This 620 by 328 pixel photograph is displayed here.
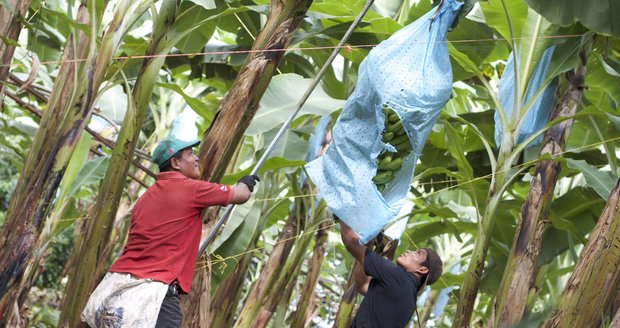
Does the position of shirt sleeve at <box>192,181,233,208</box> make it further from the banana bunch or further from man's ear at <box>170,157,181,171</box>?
the banana bunch

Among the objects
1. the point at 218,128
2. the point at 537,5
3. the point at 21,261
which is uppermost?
the point at 537,5

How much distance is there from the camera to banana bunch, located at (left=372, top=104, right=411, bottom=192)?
305cm

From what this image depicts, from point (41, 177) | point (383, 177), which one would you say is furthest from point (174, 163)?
point (383, 177)

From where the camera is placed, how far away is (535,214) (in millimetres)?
3863

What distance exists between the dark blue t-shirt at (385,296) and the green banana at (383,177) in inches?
9.4

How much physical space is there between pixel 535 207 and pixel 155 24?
5.71 feet

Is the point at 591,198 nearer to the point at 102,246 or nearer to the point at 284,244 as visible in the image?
the point at 284,244

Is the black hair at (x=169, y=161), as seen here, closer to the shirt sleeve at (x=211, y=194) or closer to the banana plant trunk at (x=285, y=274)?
the shirt sleeve at (x=211, y=194)

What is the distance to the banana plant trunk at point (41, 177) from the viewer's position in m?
3.26

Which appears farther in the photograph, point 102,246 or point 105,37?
point 105,37

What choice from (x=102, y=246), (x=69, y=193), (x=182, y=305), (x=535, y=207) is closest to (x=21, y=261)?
(x=102, y=246)

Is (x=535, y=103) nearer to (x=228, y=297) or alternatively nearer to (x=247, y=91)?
(x=247, y=91)

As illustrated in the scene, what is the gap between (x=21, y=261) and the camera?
3.27 meters

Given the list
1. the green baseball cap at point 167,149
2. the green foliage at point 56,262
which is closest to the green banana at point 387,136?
the green baseball cap at point 167,149
